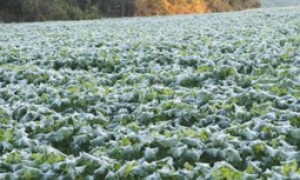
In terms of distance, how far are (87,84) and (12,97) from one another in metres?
1.49

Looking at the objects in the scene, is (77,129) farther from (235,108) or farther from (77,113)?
(235,108)

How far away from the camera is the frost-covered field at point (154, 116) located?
6270mm

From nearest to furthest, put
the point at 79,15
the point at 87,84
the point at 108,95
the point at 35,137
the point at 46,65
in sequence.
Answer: the point at 35,137 < the point at 108,95 < the point at 87,84 < the point at 46,65 < the point at 79,15

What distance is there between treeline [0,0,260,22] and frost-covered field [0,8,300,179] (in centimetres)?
3300

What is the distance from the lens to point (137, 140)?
7203 mm

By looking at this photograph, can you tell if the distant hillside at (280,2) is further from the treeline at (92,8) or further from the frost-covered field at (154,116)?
the frost-covered field at (154,116)

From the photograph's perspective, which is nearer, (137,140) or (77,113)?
(137,140)

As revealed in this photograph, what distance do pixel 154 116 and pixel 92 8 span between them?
4248cm

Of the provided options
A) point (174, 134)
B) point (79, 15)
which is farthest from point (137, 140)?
point (79, 15)

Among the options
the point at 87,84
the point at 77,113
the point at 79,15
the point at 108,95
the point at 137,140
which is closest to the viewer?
A: the point at 137,140

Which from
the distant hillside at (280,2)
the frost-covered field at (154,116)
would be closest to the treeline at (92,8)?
the frost-covered field at (154,116)

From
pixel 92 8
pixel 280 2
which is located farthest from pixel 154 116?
pixel 280 2

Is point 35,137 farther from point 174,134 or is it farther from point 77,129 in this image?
point 174,134

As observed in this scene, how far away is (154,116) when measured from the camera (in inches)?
340
